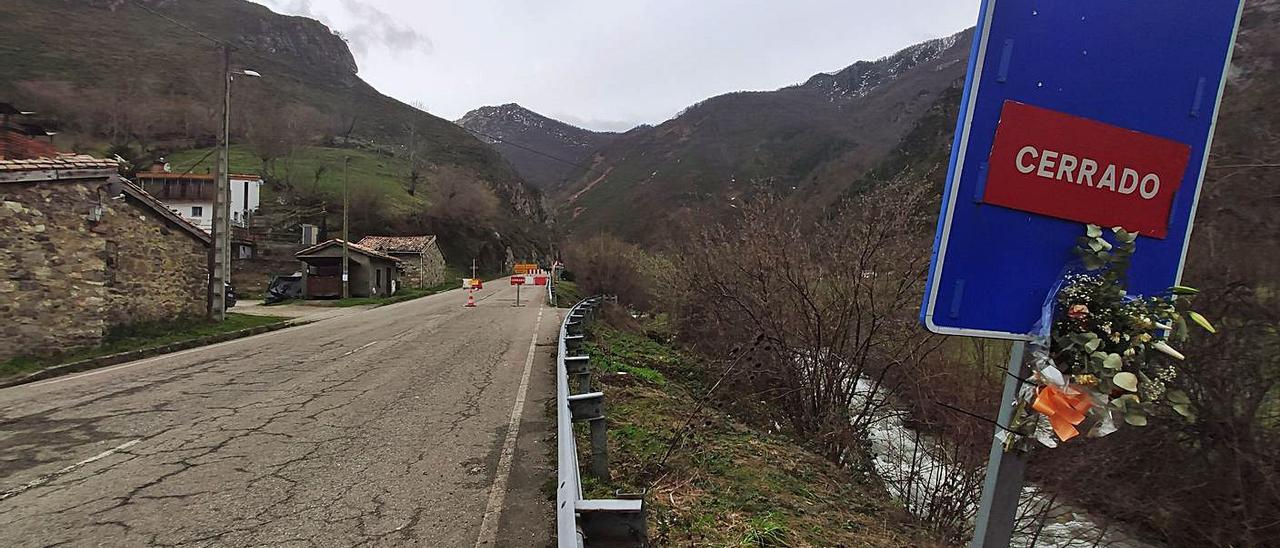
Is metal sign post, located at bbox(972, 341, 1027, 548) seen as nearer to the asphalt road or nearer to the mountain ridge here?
the asphalt road

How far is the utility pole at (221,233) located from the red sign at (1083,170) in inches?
719

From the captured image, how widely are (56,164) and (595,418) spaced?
38.6ft

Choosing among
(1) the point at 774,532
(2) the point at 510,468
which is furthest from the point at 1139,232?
(2) the point at 510,468

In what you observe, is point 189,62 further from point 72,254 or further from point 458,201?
point 72,254

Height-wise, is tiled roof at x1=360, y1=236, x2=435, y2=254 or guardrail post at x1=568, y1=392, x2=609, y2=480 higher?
guardrail post at x1=568, y1=392, x2=609, y2=480

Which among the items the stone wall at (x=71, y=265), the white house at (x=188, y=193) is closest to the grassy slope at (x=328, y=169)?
the white house at (x=188, y=193)

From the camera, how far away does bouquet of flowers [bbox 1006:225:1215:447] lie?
139 cm

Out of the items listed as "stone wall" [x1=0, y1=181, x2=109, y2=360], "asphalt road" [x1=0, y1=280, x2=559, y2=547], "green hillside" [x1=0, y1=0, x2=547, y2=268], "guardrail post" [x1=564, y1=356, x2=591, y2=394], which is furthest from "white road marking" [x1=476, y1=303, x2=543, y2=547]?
"green hillside" [x1=0, y1=0, x2=547, y2=268]

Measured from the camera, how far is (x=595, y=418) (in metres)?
4.45

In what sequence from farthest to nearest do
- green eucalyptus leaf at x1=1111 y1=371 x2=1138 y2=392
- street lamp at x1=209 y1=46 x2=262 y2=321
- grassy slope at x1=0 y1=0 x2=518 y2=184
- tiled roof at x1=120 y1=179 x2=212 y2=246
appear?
grassy slope at x1=0 y1=0 x2=518 y2=184, street lamp at x1=209 y1=46 x2=262 y2=321, tiled roof at x1=120 y1=179 x2=212 y2=246, green eucalyptus leaf at x1=1111 y1=371 x2=1138 y2=392

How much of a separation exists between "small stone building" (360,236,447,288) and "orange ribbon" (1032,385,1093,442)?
45.6m

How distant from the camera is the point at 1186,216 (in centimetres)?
160

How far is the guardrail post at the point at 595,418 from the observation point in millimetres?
4414

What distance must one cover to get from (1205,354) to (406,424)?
25.7ft
